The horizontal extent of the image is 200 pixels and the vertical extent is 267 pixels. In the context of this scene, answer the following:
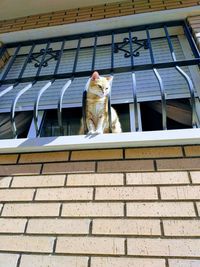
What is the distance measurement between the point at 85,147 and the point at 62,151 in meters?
0.17

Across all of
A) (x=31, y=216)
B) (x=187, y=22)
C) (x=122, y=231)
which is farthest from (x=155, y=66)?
(x=31, y=216)

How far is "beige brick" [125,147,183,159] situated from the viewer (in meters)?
1.63

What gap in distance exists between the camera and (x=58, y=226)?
1.43 metres

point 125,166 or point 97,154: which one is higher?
point 97,154

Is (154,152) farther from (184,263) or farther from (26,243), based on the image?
(26,243)

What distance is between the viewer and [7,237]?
1433mm

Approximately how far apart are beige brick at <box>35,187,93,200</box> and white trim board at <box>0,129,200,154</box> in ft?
1.03

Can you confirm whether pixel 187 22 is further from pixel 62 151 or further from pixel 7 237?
pixel 7 237

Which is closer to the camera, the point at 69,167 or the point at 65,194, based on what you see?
the point at 65,194

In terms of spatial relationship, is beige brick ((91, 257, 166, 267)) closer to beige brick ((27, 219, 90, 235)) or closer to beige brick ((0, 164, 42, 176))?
beige brick ((27, 219, 90, 235))

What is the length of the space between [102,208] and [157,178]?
382 millimetres

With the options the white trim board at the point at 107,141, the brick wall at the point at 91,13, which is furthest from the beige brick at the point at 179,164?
the brick wall at the point at 91,13

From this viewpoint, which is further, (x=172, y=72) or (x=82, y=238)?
(x=172, y=72)

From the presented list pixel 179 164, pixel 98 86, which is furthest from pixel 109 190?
pixel 98 86
